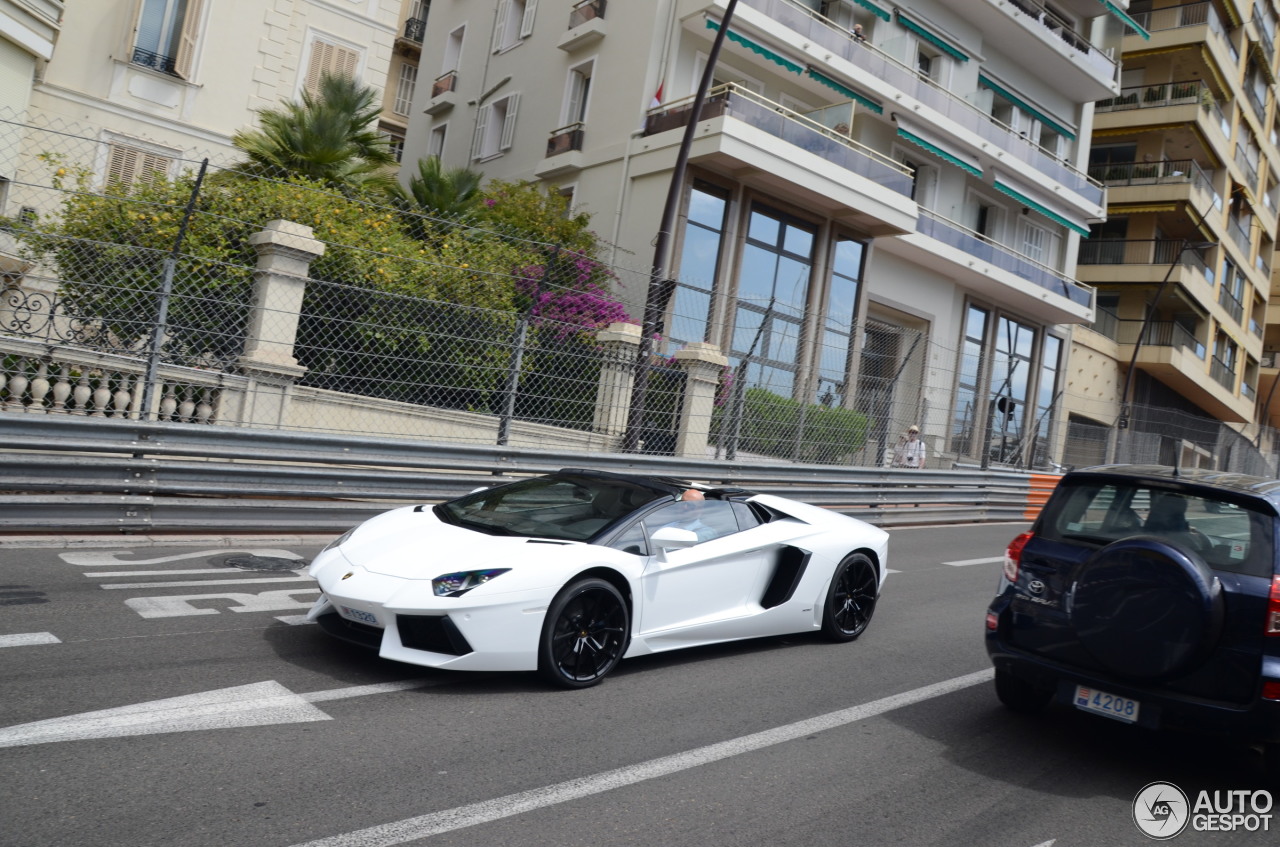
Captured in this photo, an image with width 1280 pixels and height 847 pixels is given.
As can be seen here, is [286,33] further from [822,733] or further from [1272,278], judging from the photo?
[1272,278]

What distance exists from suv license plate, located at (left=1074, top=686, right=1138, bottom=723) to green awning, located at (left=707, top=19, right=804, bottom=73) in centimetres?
1768

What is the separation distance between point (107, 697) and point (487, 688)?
178cm

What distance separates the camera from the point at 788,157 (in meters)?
20.9

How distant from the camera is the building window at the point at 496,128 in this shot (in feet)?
84.8

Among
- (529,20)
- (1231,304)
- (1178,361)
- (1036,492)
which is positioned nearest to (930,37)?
(529,20)

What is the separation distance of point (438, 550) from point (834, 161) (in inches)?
719

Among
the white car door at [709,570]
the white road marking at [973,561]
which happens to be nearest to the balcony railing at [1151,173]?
the white road marking at [973,561]

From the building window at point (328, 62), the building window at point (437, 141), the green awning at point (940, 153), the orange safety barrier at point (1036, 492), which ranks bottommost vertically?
the orange safety barrier at point (1036, 492)

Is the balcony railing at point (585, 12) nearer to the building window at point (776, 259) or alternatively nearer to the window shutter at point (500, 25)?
the window shutter at point (500, 25)

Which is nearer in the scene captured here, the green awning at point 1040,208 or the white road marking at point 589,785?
the white road marking at point 589,785

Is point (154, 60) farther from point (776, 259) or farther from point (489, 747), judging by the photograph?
point (489, 747)

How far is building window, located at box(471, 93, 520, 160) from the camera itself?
25.8 metres

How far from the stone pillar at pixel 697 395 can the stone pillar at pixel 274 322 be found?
498cm

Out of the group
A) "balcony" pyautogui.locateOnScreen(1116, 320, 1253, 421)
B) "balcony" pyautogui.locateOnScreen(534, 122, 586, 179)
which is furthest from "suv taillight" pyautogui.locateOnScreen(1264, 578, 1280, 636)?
"balcony" pyautogui.locateOnScreen(1116, 320, 1253, 421)
